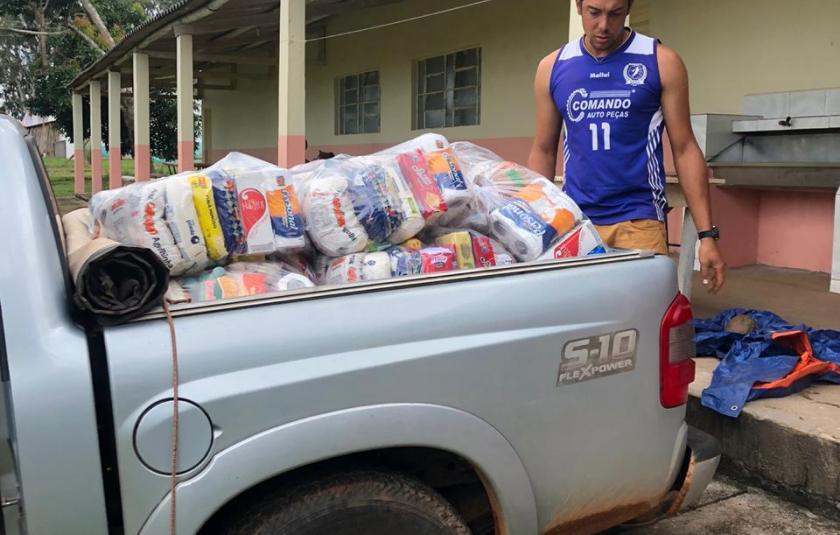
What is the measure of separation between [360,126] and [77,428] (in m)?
13.0

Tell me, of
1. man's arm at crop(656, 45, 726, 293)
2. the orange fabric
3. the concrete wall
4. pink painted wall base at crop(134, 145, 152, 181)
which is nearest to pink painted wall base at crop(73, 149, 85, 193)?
the concrete wall

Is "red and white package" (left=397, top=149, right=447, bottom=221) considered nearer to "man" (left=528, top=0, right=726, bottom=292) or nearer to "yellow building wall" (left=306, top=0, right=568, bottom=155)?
"man" (left=528, top=0, right=726, bottom=292)

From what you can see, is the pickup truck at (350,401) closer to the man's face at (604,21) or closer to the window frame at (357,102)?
the man's face at (604,21)

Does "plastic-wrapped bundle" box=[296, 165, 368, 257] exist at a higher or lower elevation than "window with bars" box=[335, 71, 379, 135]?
lower

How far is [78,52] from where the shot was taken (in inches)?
1115

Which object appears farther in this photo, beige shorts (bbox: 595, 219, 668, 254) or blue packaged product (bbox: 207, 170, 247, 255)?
beige shorts (bbox: 595, 219, 668, 254)

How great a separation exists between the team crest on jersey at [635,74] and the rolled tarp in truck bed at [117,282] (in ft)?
7.27

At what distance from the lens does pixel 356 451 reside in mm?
1849

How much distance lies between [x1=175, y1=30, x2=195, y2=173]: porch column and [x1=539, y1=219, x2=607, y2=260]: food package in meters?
10.3

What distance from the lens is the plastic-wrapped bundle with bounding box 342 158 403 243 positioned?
7.96 feet

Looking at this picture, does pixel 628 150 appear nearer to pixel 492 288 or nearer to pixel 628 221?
pixel 628 221

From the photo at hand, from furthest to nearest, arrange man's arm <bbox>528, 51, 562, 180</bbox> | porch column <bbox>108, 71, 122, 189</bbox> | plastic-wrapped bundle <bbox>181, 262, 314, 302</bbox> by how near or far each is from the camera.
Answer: porch column <bbox>108, 71, 122, 189</bbox>, man's arm <bbox>528, 51, 562, 180</bbox>, plastic-wrapped bundle <bbox>181, 262, 314, 302</bbox>

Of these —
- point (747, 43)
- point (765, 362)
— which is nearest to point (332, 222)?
point (765, 362)

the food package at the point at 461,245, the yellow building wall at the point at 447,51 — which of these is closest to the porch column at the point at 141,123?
the yellow building wall at the point at 447,51
